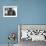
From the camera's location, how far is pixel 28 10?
4.11 meters

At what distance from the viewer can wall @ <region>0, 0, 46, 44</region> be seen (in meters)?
4.10

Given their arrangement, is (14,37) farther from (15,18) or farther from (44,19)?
(44,19)

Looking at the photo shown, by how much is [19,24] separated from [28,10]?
1.74 ft

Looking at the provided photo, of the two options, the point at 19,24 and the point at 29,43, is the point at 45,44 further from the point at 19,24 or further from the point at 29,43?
the point at 19,24

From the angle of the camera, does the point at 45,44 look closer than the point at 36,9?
Yes

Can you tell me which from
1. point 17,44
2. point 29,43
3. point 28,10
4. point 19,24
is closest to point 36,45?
point 29,43

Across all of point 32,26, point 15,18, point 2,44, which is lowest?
point 2,44

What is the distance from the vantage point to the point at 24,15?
4.12 metres

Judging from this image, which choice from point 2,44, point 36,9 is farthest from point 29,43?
point 36,9

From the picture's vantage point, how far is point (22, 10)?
4.11m

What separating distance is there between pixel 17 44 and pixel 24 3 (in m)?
1.31

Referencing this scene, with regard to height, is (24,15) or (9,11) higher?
(9,11)

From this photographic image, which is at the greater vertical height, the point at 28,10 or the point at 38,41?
the point at 28,10

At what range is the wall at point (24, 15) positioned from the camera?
13.5ft
